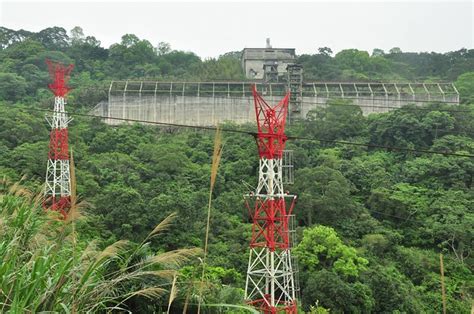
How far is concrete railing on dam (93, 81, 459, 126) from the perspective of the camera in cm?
2414

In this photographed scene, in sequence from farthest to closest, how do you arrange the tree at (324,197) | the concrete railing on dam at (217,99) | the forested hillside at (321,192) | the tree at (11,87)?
1. the tree at (11,87)
2. the concrete railing on dam at (217,99)
3. the tree at (324,197)
4. the forested hillside at (321,192)

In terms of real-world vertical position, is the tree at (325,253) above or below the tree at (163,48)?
below

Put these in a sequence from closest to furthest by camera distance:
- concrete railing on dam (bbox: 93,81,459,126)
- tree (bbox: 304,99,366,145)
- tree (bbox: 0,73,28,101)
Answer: tree (bbox: 304,99,366,145), concrete railing on dam (bbox: 93,81,459,126), tree (bbox: 0,73,28,101)

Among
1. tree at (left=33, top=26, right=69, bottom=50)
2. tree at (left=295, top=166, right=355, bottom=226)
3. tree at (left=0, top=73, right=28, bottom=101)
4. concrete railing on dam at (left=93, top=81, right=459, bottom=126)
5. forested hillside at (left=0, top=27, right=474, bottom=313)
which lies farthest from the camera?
tree at (left=33, top=26, right=69, bottom=50)

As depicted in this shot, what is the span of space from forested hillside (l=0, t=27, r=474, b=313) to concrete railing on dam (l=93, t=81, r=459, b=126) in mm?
1182

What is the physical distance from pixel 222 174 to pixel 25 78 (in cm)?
1531

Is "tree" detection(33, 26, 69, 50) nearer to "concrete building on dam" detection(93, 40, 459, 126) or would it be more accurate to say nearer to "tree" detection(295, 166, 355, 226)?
"concrete building on dam" detection(93, 40, 459, 126)

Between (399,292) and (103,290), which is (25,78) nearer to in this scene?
(399,292)

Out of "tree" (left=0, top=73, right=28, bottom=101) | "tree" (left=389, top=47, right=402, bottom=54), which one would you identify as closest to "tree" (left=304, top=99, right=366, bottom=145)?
"tree" (left=0, top=73, right=28, bottom=101)

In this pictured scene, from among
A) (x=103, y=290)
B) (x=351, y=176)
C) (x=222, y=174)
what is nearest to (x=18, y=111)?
(x=222, y=174)

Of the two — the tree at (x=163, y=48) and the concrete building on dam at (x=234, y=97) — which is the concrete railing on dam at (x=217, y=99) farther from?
the tree at (x=163, y=48)

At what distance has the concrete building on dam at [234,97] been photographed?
79.4ft

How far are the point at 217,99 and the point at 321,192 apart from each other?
944 cm

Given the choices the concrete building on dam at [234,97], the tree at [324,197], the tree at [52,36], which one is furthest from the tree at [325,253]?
the tree at [52,36]
